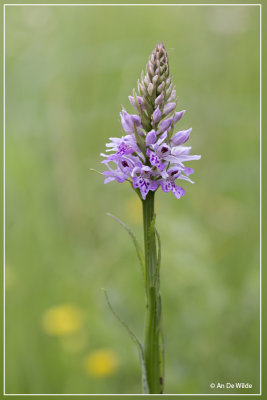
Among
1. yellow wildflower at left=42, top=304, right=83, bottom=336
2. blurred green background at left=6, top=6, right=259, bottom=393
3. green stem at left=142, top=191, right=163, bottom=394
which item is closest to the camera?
green stem at left=142, top=191, right=163, bottom=394

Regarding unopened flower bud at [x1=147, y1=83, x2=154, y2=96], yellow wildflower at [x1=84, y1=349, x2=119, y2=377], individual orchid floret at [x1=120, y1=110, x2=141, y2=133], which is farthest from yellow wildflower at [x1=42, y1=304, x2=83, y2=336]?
unopened flower bud at [x1=147, y1=83, x2=154, y2=96]

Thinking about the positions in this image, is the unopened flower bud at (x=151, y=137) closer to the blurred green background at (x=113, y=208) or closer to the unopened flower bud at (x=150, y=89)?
the unopened flower bud at (x=150, y=89)

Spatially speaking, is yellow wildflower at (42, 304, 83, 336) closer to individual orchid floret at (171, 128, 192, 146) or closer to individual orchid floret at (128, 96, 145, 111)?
A: individual orchid floret at (171, 128, 192, 146)

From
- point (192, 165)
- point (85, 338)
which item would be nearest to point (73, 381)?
point (85, 338)

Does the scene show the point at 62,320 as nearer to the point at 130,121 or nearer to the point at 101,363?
the point at 101,363

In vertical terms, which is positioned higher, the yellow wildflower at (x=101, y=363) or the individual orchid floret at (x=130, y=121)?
the individual orchid floret at (x=130, y=121)

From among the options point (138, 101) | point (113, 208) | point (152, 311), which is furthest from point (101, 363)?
point (138, 101)

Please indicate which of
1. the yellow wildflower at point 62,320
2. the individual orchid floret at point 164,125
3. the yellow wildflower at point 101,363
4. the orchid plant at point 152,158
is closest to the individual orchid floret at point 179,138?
the orchid plant at point 152,158
